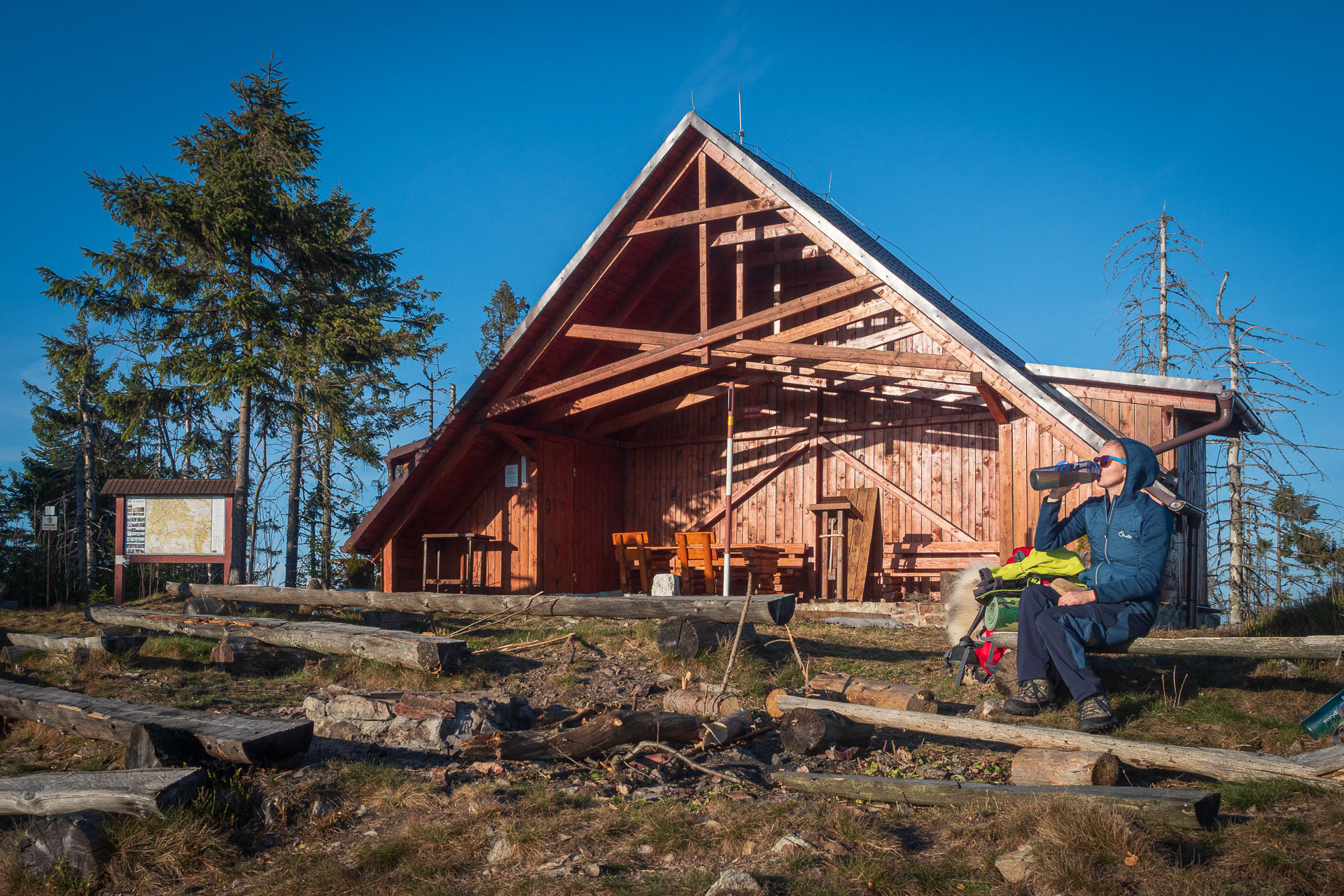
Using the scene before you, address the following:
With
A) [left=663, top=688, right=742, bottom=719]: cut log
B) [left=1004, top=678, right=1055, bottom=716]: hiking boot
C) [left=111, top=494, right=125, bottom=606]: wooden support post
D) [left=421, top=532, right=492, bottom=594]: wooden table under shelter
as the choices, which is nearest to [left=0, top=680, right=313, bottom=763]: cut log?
[left=663, top=688, right=742, bottom=719]: cut log

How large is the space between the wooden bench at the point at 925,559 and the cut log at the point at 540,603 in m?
4.76

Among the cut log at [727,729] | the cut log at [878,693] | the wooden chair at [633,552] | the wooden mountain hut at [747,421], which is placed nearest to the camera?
the cut log at [727,729]

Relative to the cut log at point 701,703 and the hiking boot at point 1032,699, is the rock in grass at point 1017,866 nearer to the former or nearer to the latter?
the hiking boot at point 1032,699

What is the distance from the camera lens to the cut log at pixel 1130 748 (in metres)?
4.30

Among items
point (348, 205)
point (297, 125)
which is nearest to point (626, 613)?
point (297, 125)

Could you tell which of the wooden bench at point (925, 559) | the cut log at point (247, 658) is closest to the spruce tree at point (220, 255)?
the cut log at point (247, 658)

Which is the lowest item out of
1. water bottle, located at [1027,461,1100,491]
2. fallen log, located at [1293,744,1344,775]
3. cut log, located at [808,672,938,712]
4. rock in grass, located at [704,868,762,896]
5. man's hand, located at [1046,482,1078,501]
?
rock in grass, located at [704,868,762,896]

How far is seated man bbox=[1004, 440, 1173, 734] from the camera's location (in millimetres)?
5605

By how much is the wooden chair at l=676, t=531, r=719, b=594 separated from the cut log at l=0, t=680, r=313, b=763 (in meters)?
8.10

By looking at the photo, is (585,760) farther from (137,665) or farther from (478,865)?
(137,665)

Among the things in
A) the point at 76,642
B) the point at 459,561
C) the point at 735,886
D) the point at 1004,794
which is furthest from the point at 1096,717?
the point at 459,561

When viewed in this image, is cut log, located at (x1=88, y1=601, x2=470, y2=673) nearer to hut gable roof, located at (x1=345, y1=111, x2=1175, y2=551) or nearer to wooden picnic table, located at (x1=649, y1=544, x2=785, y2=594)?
Result: hut gable roof, located at (x1=345, y1=111, x2=1175, y2=551)

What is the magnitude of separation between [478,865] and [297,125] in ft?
48.7

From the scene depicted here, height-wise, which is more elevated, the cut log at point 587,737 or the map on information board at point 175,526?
the map on information board at point 175,526
